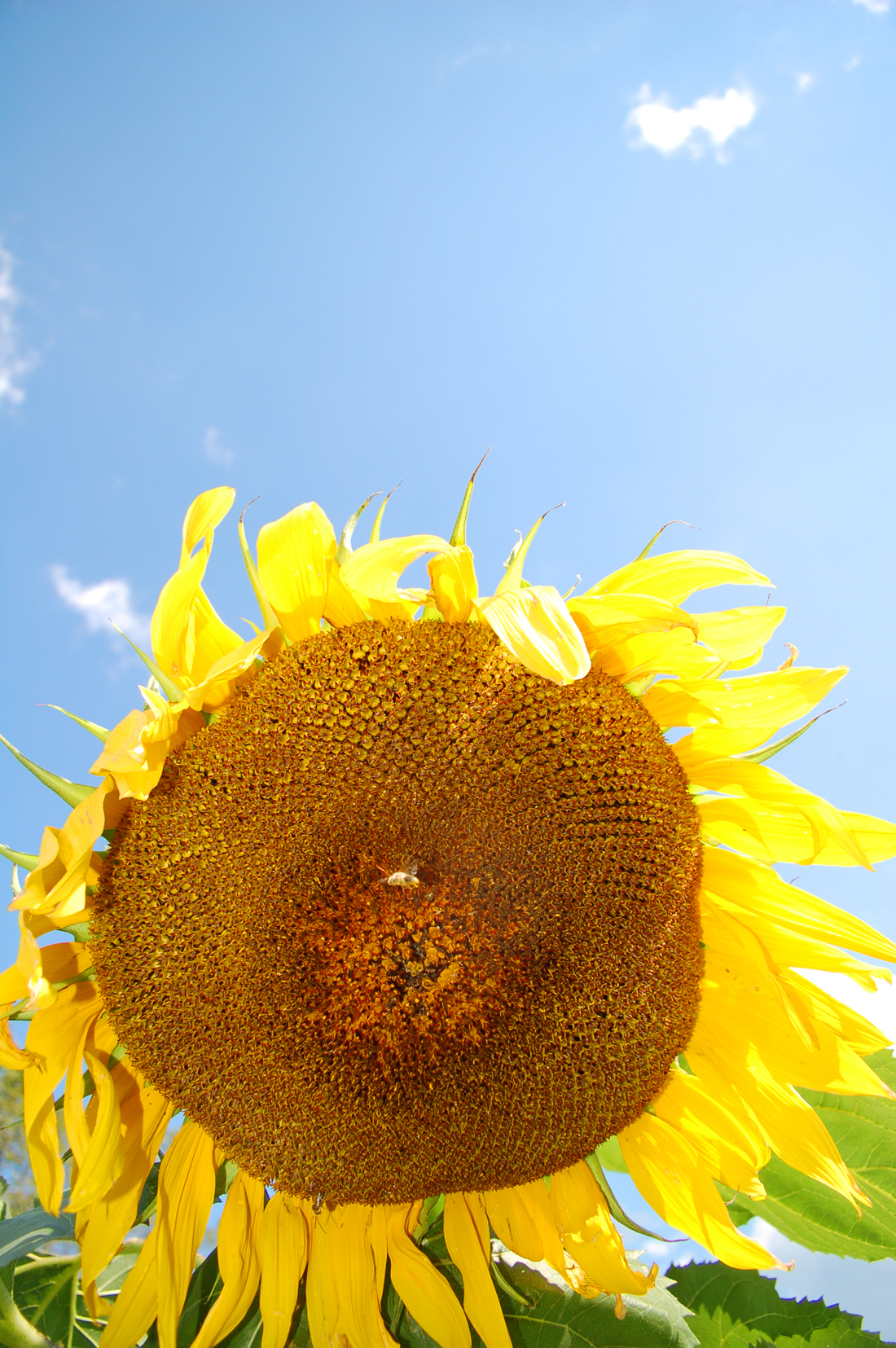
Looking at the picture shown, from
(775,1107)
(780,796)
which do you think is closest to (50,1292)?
(775,1107)

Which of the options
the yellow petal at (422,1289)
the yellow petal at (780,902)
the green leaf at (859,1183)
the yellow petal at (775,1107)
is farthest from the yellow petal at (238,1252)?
the yellow petal at (780,902)

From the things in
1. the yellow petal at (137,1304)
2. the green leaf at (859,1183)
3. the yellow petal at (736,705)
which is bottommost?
the green leaf at (859,1183)

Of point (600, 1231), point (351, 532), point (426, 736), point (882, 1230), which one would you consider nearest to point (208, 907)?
point (426, 736)

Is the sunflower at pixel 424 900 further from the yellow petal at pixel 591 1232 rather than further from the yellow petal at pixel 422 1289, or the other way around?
the yellow petal at pixel 422 1289

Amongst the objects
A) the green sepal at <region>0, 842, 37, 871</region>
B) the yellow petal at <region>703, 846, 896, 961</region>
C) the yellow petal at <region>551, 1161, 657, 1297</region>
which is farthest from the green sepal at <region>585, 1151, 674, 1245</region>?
the green sepal at <region>0, 842, 37, 871</region>

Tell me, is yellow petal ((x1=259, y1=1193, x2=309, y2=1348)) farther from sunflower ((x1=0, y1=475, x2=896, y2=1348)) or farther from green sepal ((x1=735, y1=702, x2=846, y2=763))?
green sepal ((x1=735, y1=702, x2=846, y2=763))

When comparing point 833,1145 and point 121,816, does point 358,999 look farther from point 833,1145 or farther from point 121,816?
point 833,1145

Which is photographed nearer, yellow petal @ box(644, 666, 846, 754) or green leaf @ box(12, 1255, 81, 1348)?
yellow petal @ box(644, 666, 846, 754)
